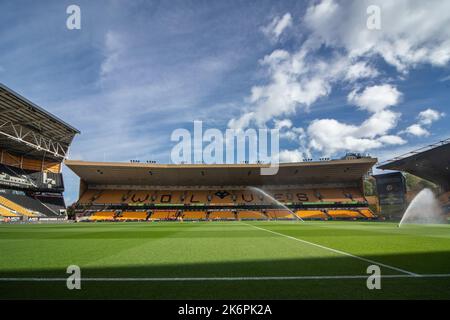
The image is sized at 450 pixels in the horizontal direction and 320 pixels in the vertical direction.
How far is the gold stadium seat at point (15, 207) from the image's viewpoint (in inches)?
1642

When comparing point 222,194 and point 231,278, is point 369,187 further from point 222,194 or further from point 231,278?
point 231,278

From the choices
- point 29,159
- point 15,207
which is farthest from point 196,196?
point 29,159

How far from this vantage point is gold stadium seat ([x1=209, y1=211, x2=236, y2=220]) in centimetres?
5560

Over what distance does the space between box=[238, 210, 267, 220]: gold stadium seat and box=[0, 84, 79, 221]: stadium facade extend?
34672mm

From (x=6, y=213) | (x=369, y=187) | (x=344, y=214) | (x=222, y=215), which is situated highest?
(x=369, y=187)

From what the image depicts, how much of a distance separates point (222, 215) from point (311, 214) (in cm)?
1854

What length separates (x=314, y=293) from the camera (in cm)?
345

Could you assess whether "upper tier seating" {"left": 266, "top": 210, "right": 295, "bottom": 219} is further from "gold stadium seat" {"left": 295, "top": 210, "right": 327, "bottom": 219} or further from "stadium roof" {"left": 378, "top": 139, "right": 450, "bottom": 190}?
"stadium roof" {"left": 378, "top": 139, "right": 450, "bottom": 190}

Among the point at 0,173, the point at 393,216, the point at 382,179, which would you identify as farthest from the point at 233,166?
the point at 0,173

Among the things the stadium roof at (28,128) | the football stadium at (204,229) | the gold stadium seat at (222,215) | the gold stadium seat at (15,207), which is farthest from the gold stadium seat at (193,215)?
the stadium roof at (28,128)

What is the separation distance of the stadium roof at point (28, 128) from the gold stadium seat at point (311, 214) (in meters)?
46.5

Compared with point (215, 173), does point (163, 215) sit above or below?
below

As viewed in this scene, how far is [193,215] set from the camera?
184 ft
